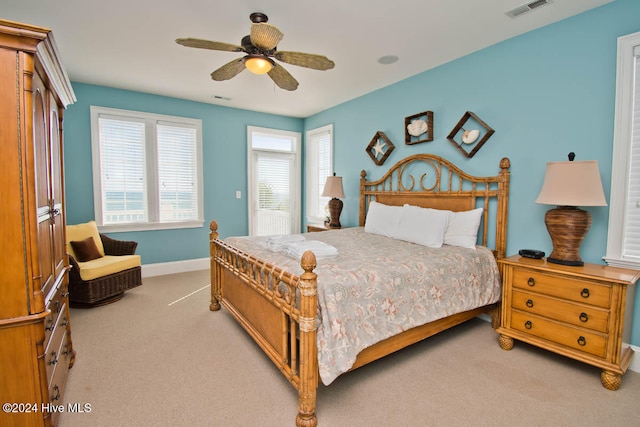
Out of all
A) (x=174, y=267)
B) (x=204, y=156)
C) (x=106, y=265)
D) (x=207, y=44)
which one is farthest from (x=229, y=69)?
(x=174, y=267)

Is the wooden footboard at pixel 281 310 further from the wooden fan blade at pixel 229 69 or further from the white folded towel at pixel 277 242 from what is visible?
the wooden fan blade at pixel 229 69

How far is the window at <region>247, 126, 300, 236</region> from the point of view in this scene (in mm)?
5543

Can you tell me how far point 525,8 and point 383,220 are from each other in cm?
229

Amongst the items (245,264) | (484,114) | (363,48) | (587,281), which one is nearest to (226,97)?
(363,48)

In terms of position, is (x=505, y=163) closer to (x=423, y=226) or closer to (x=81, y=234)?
(x=423, y=226)

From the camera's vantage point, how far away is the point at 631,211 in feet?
7.48

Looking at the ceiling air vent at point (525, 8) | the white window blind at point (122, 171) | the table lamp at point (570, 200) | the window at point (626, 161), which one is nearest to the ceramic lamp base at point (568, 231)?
the table lamp at point (570, 200)

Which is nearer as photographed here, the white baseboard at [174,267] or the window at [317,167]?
the white baseboard at [174,267]

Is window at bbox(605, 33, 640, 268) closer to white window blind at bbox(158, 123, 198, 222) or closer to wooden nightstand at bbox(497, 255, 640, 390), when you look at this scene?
wooden nightstand at bbox(497, 255, 640, 390)

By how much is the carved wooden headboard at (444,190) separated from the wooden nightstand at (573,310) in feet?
1.88

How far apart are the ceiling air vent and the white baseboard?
5.03 meters

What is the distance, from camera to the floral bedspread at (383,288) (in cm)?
177

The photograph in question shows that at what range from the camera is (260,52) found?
91.8 inches

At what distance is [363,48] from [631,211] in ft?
8.66
